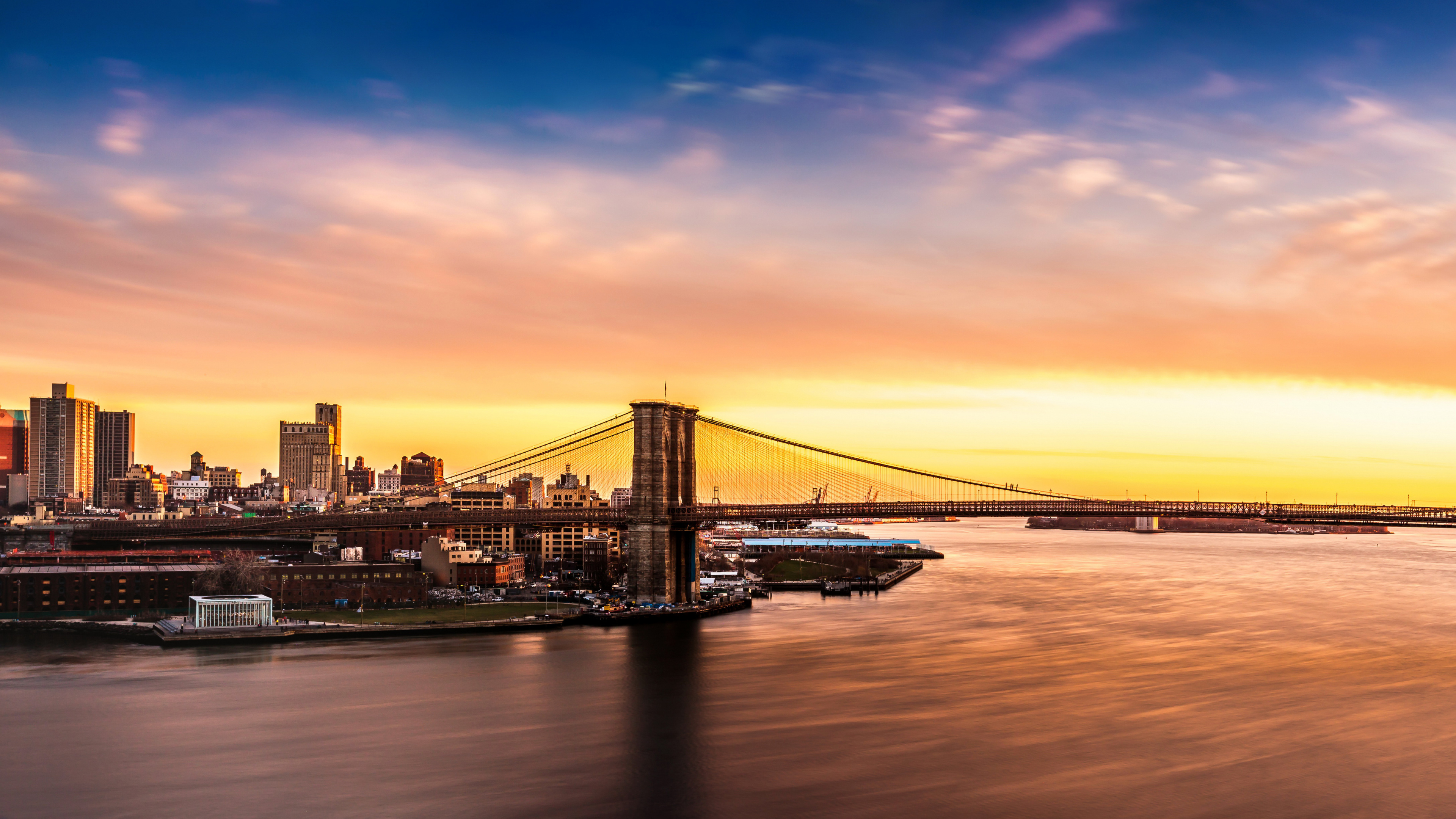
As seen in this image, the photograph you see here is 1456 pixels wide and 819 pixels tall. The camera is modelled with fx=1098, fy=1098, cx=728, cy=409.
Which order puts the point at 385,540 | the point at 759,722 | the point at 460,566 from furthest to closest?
the point at 385,540, the point at 460,566, the point at 759,722

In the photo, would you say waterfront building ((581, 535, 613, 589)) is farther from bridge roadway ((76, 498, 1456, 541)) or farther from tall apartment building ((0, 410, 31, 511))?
tall apartment building ((0, 410, 31, 511))

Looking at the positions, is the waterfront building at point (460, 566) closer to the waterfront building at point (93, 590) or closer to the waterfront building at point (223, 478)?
the waterfront building at point (93, 590)

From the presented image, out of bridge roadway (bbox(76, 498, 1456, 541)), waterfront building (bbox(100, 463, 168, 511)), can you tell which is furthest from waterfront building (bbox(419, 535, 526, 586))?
waterfront building (bbox(100, 463, 168, 511))

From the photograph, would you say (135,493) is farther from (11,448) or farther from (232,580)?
(232,580)

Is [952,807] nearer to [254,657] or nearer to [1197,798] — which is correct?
[1197,798]

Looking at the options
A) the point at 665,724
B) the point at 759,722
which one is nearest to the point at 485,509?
the point at 665,724

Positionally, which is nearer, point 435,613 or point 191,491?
point 435,613

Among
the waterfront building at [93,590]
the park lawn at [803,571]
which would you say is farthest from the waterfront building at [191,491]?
the waterfront building at [93,590]
